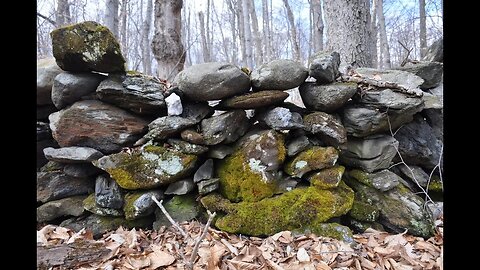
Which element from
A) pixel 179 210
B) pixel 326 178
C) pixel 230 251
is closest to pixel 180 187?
pixel 179 210

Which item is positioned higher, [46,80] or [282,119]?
[46,80]

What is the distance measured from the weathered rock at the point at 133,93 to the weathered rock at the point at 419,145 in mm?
2631

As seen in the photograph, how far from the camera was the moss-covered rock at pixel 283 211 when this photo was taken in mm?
2686

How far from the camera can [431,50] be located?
4402 millimetres

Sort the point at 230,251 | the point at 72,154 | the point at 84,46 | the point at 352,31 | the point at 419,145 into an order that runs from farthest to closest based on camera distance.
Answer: the point at 352,31
the point at 419,145
the point at 72,154
the point at 84,46
the point at 230,251

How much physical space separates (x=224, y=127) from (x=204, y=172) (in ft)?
1.59

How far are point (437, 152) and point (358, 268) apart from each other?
1915 millimetres

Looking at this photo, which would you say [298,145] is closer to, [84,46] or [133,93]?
[133,93]

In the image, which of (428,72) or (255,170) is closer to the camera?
(255,170)

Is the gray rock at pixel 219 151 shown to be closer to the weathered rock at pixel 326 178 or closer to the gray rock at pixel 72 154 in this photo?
the weathered rock at pixel 326 178

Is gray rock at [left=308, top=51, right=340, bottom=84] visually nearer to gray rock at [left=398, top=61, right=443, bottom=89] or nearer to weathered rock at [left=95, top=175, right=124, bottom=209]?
gray rock at [left=398, top=61, right=443, bottom=89]

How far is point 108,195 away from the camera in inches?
110

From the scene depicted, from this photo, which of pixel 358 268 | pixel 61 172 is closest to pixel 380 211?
pixel 358 268
